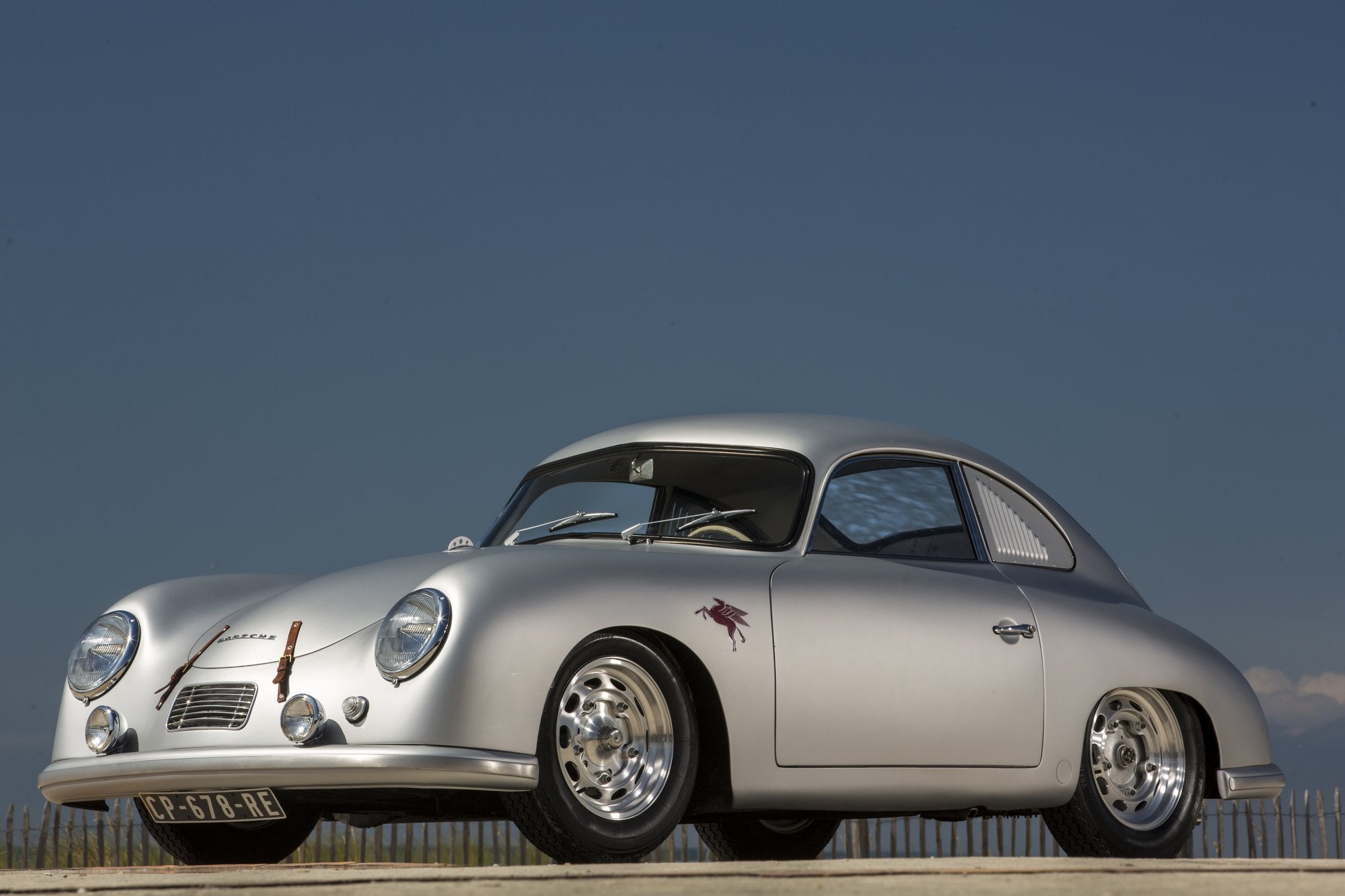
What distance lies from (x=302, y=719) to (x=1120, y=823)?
396 centimetres

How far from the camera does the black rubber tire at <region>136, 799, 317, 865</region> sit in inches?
286

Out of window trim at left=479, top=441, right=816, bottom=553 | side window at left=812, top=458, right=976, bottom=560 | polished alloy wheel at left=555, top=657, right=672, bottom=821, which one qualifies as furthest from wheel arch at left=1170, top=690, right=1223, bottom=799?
polished alloy wheel at left=555, top=657, right=672, bottom=821

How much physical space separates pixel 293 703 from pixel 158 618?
58.8 inches

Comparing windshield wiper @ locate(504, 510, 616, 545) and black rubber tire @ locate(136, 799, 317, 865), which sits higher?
windshield wiper @ locate(504, 510, 616, 545)

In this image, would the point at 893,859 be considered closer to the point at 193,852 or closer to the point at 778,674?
the point at 778,674

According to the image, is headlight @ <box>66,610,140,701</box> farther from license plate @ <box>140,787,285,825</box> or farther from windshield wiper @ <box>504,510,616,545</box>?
windshield wiper @ <box>504,510,616,545</box>

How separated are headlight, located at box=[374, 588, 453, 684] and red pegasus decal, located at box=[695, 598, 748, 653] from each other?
3.43 ft

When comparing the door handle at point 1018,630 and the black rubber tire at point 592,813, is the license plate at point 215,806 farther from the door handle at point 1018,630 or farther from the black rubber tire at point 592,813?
the door handle at point 1018,630

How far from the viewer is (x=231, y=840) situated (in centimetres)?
742

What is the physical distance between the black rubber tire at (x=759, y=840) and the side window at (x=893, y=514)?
7.25 ft

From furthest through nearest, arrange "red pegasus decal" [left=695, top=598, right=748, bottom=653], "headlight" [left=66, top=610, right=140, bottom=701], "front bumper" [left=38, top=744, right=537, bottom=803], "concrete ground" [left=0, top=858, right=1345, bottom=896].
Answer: "headlight" [left=66, top=610, right=140, bottom=701]
"red pegasus decal" [left=695, top=598, right=748, bottom=653]
"front bumper" [left=38, top=744, right=537, bottom=803]
"concrete ground" [left=0, top=858, right=1345, bottom=896]

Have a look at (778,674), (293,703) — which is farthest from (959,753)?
(293,703)

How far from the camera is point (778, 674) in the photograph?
6.32m

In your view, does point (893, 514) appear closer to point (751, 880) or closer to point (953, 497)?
point (953, 497)
